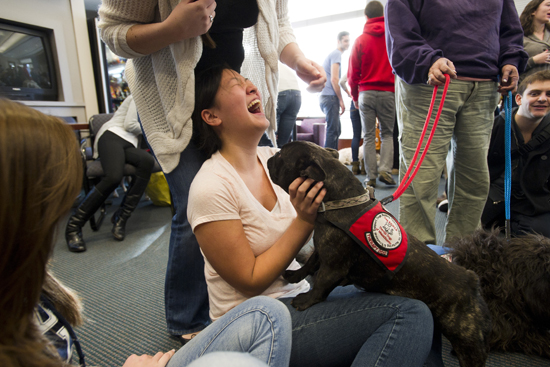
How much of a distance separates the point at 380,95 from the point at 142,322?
11.5ft

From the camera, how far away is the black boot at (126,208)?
10.00 ft

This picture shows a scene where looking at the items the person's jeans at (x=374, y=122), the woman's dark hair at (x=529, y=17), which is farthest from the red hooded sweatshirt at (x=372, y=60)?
the woman's dark hair at (x=529, y=17)

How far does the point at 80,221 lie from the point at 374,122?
3438mm

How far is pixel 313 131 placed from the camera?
23.2ft

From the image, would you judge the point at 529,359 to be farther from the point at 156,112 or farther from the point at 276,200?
the point at 156,112

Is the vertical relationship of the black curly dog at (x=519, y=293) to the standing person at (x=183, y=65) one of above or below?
below

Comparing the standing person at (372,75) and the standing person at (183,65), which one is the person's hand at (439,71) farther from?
the standing person at (372,75)

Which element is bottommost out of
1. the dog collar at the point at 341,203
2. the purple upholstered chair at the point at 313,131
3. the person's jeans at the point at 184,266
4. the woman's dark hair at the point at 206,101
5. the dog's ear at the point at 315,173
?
the purple upholstered chair at the point at 313,131

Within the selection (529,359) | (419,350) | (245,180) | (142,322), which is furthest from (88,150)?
(529,359)

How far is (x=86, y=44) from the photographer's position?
5367mm

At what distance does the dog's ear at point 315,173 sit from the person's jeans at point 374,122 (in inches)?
128

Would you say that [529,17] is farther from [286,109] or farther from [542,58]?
[286,109]

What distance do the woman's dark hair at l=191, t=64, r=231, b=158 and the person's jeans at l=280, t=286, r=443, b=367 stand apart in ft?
2.25

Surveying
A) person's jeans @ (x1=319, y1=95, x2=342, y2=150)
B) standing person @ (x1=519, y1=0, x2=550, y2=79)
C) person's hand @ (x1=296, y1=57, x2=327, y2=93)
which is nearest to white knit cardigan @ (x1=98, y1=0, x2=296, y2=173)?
person's hand @ (x1=296, y1=57, x2=327, y2=93)
